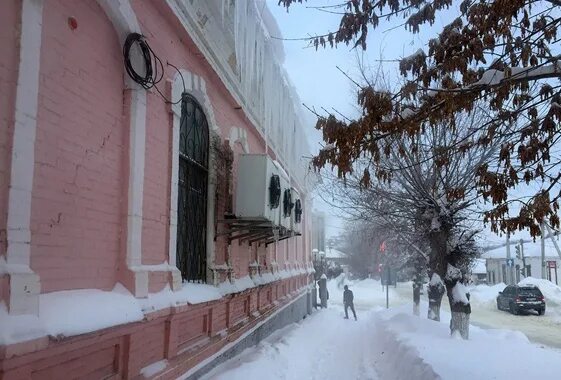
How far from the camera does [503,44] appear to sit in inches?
190

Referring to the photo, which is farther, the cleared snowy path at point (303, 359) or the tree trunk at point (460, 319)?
the tree trunk at point (460, 319)

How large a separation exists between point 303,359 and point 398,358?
5.42 feet

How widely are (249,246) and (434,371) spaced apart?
4.38 m

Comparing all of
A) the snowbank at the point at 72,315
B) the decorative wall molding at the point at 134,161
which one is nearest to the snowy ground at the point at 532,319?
the decorative wall molding at the point at 134,161

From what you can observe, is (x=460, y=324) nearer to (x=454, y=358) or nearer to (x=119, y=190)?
(x=454, y=358)

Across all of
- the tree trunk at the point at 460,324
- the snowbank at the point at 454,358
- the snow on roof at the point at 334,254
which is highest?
the snow on roof at the point at 334,254

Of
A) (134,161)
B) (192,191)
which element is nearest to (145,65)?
(134,161)

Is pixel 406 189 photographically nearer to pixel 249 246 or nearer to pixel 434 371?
pixel 249 246

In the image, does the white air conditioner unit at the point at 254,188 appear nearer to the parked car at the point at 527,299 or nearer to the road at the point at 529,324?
the road at the point at 529,324

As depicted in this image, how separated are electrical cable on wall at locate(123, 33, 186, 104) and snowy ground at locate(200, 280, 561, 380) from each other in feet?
11.4

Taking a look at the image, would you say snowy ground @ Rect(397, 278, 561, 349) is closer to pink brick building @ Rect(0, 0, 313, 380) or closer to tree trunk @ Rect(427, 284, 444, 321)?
tree trunk @ Rect(427, 284, 444, 321)

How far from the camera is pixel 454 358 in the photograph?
25.8 feet

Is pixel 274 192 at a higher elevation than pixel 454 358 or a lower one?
higher

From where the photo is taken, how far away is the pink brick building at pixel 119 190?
3277 millimetres
